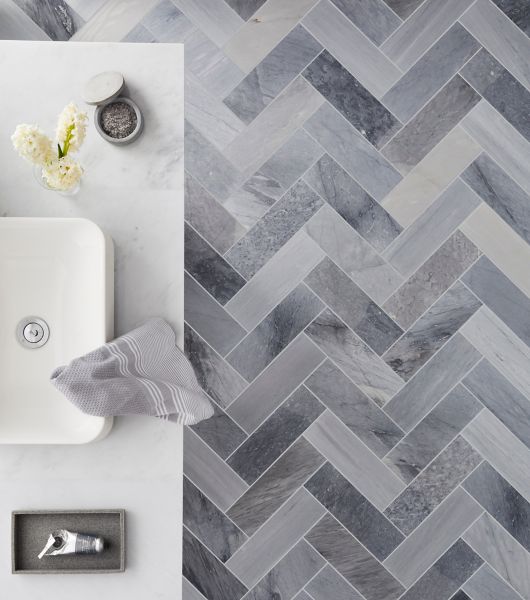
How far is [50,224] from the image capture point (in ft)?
3.62

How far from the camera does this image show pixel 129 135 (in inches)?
46.7

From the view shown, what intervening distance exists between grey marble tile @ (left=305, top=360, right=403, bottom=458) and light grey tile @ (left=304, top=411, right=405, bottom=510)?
39mm

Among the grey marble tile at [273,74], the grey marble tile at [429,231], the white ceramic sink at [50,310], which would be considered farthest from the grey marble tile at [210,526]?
the grey marble tile at [273,74]

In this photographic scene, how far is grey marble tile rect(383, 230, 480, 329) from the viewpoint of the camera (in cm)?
184

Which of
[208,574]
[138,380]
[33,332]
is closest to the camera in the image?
[138,380]

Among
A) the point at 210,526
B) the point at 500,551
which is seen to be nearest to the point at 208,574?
the point at 210,526

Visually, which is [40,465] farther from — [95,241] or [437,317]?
[437,317]

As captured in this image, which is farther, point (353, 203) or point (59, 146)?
point (353, 203)

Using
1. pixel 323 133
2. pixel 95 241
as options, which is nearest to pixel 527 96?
pixel 323 133

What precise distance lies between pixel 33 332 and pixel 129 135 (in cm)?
43

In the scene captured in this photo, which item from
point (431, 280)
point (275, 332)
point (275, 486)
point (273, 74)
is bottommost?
point (275, 486)

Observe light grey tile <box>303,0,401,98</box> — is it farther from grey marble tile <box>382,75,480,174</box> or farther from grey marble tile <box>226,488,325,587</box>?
grey marble tile <box>226,488,325,587</box>

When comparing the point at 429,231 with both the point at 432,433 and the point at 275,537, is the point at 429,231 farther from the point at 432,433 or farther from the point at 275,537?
the point at 275,537

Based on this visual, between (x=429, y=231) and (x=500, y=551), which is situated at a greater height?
(x=429, y=231)
